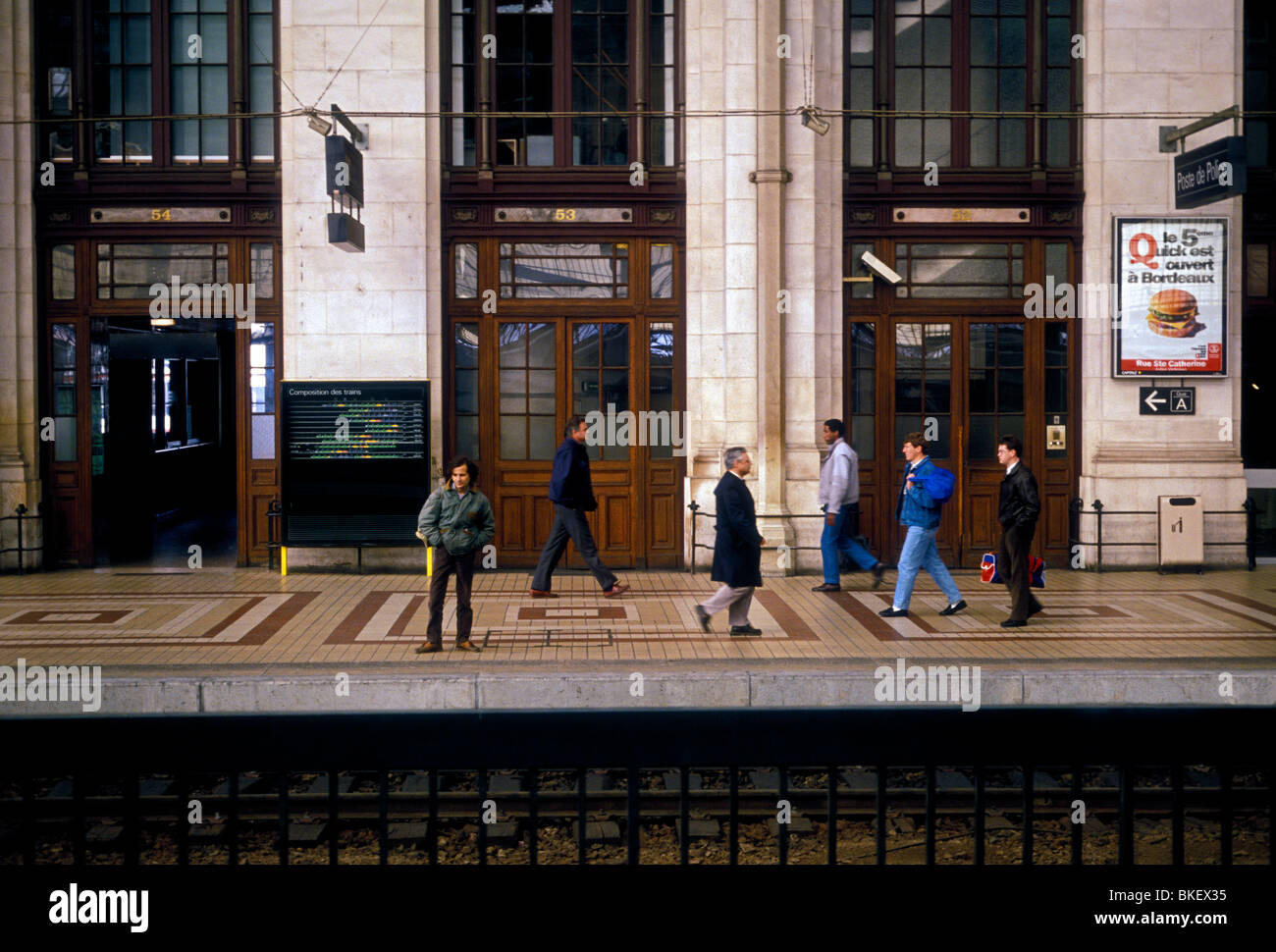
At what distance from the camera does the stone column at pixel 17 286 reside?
15945 mm

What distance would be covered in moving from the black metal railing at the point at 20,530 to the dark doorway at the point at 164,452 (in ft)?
2.48

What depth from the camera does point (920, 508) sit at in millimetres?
12266

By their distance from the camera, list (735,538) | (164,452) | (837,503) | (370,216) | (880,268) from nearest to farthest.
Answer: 1. (735,538)
2. (837,503)
3. (370,216)
4. (880,268)
5. (164,452)

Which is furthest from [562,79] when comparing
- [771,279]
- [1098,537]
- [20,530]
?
[1098,537]

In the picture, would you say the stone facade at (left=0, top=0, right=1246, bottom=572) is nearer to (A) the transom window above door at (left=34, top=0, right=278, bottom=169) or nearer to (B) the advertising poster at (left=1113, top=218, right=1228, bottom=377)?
(B) the advertising poster at (left=1113, top=218, right=1228, bottom=377)

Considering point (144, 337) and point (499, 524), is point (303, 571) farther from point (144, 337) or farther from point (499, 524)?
point (144, 337)

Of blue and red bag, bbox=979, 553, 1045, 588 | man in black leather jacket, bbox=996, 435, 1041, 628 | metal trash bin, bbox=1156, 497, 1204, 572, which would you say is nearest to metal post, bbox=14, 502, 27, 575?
blue and red bag, bbox=979, 553, 1045, 588

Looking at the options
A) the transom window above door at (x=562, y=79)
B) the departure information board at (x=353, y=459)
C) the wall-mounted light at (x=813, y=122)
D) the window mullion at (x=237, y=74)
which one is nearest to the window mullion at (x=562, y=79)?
the transom window above door at (x=562, y=79)

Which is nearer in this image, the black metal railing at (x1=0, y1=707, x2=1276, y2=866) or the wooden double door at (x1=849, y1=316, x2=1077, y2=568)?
the black metal railing at (x1=0, y1=707, x2=1276, y2=866)

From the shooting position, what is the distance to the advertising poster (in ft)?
53.4

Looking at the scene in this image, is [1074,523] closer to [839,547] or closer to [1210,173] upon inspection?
[839,547]

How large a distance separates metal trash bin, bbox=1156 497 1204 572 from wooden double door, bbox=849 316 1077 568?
48.2 inches

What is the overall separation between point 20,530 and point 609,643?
8.55 m
